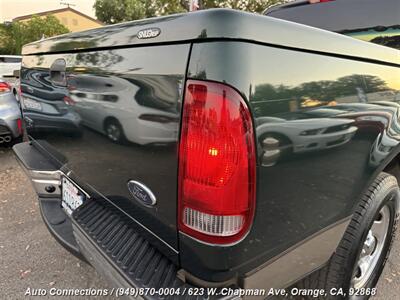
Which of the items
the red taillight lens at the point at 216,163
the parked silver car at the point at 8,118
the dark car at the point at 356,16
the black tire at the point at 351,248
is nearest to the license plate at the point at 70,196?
the red taillight lens at the point at 216,163

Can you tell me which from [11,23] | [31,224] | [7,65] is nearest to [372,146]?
[31,224]

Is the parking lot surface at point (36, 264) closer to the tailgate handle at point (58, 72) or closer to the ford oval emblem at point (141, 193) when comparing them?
the ford oval emblem at point (141, 193)

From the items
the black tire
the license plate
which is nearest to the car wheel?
the license plate

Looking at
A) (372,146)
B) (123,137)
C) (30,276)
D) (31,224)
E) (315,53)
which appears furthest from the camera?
(31,224)

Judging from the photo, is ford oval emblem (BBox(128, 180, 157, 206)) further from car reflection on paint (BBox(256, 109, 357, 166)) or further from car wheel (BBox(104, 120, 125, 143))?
car reflection on paint (BBox(256, 109, 357, 166))

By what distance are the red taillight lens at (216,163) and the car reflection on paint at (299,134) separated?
7 cm

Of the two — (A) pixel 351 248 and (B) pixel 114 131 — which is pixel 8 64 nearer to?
(B) pixel 114 131

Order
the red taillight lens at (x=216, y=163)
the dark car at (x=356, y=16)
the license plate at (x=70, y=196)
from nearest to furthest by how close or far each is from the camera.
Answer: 1. the red taillight lens at (x=216, y=163)
2. the license plate at (x=70, y=196)
3. the dark car at (x=356, y=16)

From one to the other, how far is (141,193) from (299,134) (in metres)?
0.69

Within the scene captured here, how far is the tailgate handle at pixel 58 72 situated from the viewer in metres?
1.86

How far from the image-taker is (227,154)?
3.70 feet

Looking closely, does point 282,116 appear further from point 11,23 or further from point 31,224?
point 11,23

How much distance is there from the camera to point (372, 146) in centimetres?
167

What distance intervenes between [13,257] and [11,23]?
106ft
